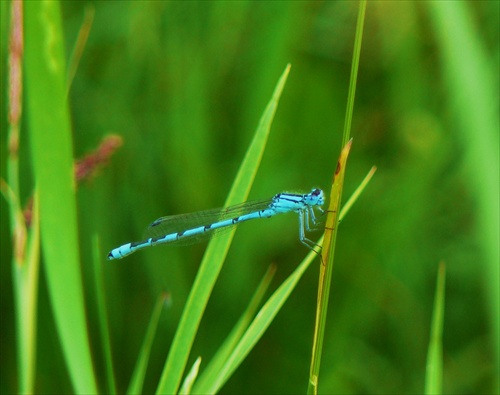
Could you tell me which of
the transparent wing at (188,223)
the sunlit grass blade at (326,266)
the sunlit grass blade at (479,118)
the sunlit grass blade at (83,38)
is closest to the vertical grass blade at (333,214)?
the sunlit grass blade at (326,266)

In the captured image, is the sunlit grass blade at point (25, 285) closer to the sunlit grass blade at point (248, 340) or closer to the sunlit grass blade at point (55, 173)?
the sunlit grass blade at point (55, 173)

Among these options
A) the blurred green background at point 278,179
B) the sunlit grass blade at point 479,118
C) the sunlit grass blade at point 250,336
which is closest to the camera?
the sunlit grass blade at point 250,336

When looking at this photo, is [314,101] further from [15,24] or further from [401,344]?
[15,24]

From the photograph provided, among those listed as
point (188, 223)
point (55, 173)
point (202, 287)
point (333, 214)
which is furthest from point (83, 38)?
point (333, 214)

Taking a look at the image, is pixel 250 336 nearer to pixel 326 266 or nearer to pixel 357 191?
pixel 326 266

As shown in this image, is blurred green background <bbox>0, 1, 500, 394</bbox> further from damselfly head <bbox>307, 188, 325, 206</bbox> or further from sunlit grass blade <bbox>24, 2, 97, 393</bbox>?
sunlit grass blade <bbox>24, 2, 97, 393</bbox>

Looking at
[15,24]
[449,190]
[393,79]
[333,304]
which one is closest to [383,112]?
[393,79]
